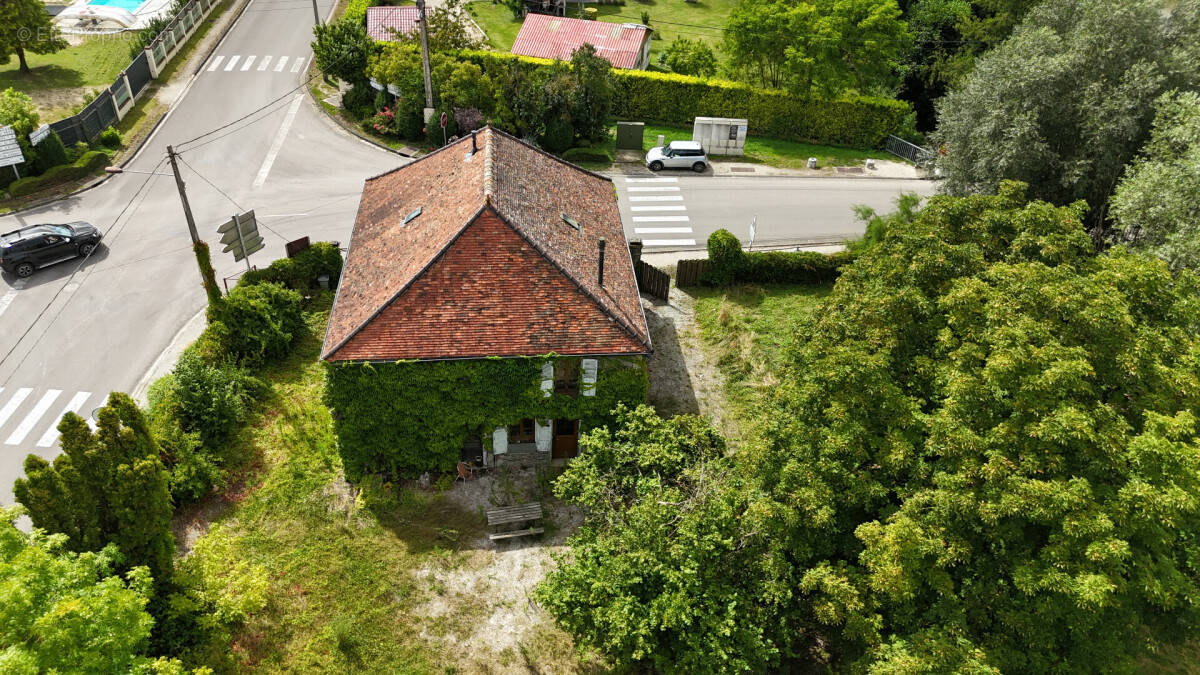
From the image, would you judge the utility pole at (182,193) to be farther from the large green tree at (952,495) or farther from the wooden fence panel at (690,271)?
the wooden fence panel at (690,271)

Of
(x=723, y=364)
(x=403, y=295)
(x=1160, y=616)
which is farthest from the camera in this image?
(x=723, y=364)

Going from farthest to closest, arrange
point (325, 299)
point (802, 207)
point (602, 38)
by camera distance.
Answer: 1. point (602, 38)
2. point (802, 207)
3. point (325, 299)

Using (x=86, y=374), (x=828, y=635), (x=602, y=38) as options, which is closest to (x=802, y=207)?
(x=602, y=38)

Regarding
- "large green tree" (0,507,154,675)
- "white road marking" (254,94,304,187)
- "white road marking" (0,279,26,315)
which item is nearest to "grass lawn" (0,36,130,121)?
"white road marking" (254,94,304,187)

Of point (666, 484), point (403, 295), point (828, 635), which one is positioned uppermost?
point (403, 295)

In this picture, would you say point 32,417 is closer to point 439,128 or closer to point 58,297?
point 58,297

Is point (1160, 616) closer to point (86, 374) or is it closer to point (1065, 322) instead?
point (1065, 322)

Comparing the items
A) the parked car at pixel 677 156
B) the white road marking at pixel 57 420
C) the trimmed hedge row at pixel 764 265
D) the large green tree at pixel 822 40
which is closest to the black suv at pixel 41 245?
the white road marking at pixel 57 420

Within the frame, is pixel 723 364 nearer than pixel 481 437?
No

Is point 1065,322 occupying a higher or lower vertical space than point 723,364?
higher
